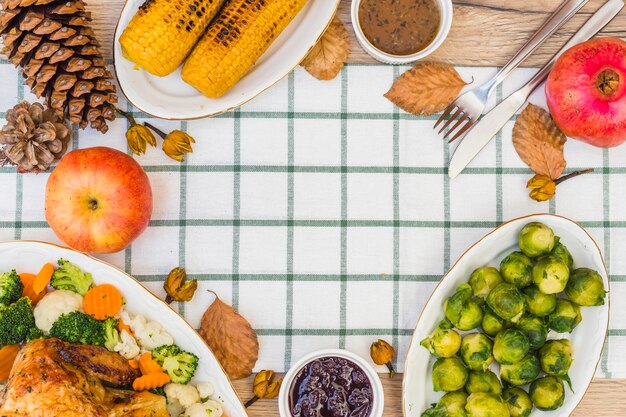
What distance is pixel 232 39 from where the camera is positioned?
Result: 61.4 inches

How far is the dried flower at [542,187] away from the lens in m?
1.69

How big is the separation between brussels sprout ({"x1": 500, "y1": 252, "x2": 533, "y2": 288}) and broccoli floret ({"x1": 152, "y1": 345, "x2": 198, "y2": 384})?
0.85 meters

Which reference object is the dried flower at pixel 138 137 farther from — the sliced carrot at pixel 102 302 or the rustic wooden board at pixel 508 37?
the rustic wooden board at pixel 508 37

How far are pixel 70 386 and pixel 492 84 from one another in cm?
133

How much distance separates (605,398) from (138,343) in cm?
130

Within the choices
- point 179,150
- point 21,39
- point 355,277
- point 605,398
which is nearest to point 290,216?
point 355,277

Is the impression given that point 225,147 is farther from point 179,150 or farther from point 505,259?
point 505,259

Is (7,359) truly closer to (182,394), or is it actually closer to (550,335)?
(182,394)

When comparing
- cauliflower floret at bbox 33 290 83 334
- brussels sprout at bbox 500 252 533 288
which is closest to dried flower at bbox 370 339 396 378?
brussels sprout at bbox 500 252 533 288

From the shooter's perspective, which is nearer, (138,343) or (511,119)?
(138,343)

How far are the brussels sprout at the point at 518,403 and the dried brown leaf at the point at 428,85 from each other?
805mm

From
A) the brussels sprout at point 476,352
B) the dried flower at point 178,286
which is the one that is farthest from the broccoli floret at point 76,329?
the brussels sprout at point 476,352

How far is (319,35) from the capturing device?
5.32 feet

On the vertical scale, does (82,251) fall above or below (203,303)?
above
